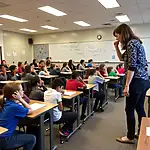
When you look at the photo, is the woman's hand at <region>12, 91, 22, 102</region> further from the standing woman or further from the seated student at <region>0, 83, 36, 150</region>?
A: the standing woman

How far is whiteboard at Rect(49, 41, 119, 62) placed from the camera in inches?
409

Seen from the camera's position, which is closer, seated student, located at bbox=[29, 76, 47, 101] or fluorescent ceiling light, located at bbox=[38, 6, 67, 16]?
seated student, located at bbox=[29, 76, 47, 101]

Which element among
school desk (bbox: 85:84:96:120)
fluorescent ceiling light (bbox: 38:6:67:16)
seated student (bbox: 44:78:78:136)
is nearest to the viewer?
seated student (bbox: 44:78:78:136)

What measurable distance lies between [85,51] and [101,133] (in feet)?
27.3

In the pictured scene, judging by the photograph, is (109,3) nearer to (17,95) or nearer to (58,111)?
(58,111)

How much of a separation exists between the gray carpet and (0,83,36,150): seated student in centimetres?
89

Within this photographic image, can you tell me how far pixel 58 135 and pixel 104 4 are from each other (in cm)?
461

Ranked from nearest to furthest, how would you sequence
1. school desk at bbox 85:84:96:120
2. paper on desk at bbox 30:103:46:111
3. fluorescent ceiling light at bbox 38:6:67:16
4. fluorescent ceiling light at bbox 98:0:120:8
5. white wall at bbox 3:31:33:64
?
paper on desk at bbox 30:103:46:111 → school desk at bbox 85:84:96:120 → fluorescent ceiling light at bbox 98:0:120:8 → fluorescent ceiling light at bbox 38:6:67:16 → white wall at bbox 3:31:33:64

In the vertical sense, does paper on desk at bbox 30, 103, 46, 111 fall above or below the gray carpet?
above

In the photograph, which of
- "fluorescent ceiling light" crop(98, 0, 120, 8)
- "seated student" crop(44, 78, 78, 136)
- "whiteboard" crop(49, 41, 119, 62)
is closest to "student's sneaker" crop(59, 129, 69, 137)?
"seated student" crop(44, 78, 78, 136)

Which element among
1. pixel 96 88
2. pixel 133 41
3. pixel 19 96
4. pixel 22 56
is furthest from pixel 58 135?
pixel 22 56

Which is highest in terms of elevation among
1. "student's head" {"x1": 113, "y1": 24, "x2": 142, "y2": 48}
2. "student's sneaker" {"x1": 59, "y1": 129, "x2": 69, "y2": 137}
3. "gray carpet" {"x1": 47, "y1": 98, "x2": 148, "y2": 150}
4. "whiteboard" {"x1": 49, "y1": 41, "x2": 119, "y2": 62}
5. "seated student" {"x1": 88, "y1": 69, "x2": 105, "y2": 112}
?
"whiteboard" {"x1": 49, "y1": 41, "x2": 119, "y2": 62}

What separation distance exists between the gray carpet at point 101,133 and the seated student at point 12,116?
2.93 feet

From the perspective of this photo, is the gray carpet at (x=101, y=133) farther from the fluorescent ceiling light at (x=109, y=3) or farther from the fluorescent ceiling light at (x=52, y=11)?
the fluorescent ceiling light at (x=52, y=11)
